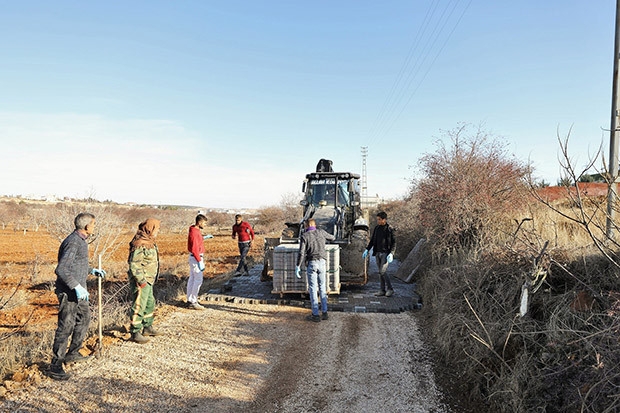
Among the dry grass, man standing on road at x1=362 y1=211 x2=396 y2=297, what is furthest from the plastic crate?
the dry grass

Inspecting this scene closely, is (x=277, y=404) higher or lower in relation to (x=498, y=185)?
lower

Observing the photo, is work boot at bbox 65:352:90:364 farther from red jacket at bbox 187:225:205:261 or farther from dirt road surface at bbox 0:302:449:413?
red jacket at bbox 187:225:205:261

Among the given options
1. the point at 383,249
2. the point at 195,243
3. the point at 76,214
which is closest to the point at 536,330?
the point at 383,249

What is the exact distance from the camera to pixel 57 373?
14.4 ft

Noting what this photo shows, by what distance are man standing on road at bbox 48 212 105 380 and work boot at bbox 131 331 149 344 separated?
83cm

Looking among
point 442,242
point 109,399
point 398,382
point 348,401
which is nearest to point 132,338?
point 109,399

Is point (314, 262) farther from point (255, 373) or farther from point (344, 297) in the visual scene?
point (255, 373)

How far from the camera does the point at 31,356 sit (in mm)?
5145

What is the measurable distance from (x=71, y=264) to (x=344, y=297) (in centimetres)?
555

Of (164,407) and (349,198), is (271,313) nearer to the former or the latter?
(164,407)

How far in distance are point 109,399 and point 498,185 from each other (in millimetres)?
9336

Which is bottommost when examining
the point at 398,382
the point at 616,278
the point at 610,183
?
the point at 398,382

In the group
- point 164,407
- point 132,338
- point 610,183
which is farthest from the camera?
point 132,338

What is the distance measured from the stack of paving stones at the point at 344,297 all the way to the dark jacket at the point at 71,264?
372cm
